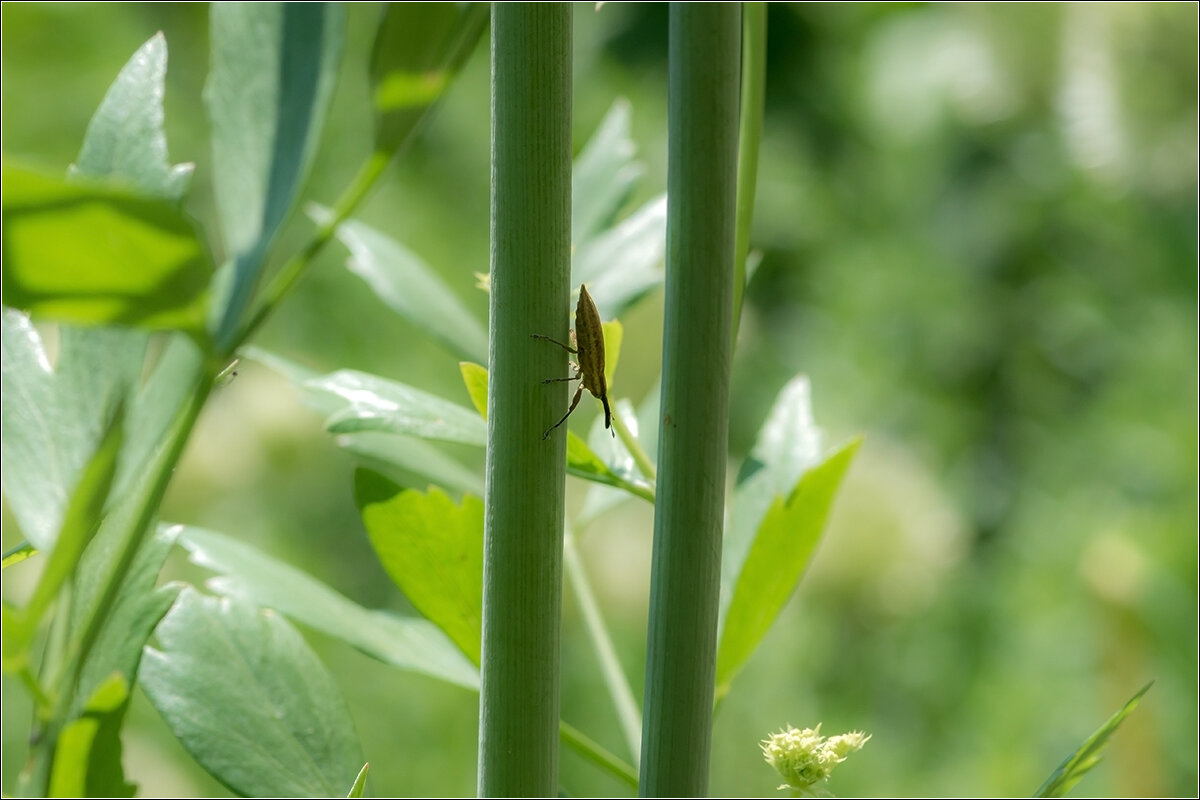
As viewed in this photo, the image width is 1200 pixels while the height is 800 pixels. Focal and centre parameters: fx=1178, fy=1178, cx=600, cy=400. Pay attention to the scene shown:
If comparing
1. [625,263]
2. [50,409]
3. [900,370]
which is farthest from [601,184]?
[900,370]

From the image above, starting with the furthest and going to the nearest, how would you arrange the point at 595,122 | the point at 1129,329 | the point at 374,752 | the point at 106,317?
the point at 595,122 → the point at 1129,329 → the point at 374,752 → the point at 106,317

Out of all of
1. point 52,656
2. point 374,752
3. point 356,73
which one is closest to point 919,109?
point 356,73

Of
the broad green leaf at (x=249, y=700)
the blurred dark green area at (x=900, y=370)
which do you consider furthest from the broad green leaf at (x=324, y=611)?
the blurred dark green area at (x=900, y=370)

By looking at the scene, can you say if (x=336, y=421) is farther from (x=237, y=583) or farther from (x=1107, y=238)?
(x=1107, y=238)

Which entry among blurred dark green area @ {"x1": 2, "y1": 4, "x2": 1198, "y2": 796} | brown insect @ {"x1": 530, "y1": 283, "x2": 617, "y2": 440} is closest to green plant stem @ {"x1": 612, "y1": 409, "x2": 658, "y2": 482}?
brown insect @ {"x1": 530, "y1": 283, "x2": 617, "y2": 440}

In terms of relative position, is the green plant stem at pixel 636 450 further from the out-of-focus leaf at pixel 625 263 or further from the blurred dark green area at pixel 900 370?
the blurred dark green area at pixel 900 370

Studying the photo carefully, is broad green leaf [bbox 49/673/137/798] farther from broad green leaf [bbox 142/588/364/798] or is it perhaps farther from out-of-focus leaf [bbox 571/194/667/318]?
out-of-focus leaf [bbox 571/194/667/318]
